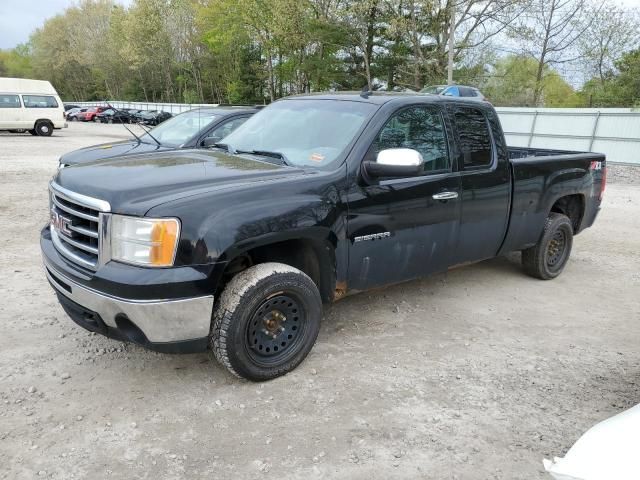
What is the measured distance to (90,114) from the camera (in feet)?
143

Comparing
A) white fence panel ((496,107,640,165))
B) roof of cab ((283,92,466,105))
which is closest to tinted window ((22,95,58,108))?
white fence panel ((496,107,640,165))

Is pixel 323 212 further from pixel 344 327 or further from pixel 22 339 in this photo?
pixel 22 339

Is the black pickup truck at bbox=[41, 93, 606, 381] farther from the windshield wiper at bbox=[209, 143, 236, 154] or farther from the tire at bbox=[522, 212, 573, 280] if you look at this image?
the tire at bbox=[522, 212, 573, 280]

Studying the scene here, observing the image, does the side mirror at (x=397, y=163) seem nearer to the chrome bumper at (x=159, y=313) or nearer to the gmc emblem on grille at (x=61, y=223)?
the chrome bumper at (x=159, y=313)

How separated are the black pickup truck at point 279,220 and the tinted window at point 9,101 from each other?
23.0 metres

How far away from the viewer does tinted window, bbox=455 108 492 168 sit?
181 inches

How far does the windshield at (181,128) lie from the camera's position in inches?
324

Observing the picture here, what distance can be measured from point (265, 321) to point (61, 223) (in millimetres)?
1485

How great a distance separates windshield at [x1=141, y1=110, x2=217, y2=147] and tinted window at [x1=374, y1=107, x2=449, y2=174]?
467 centimetres

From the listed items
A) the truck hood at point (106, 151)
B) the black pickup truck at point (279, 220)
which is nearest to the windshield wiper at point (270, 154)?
the black pickup truck at point (279, 220)

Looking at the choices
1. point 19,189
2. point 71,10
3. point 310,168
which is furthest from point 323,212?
point 71,10

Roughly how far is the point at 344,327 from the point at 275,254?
1.09 meters

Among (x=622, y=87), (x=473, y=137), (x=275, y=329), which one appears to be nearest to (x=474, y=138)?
(x=473, y=137)

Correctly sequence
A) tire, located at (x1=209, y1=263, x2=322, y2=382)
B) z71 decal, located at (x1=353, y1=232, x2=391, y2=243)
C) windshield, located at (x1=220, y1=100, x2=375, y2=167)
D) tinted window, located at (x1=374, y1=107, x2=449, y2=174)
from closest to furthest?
tire, located at (x1=209, y1=263, x2=322, y2=382), z71 decal, located at (x1=353, y1=232, x2=391, y2=243), windshield, located at (x1=220, y1=100, x2=375, y2=167), tinted window, located at (x1=374, y1=107, x2=449, y2=174)
